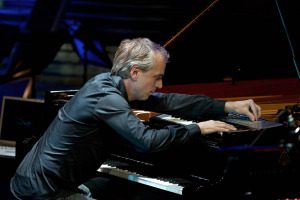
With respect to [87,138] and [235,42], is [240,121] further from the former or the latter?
[235,42]

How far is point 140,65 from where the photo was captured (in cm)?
337

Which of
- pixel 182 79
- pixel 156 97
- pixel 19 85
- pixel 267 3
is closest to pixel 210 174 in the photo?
pixel 156 97

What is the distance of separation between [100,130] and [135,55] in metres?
0.47

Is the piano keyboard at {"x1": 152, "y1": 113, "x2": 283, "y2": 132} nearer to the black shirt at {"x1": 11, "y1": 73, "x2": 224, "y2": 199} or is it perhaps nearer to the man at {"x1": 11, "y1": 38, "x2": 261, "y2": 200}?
the man at {"x1": 11, "y1": 38, "x2": 261, "y2": 200}

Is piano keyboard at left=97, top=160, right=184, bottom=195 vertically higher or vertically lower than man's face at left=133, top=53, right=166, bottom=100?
lower

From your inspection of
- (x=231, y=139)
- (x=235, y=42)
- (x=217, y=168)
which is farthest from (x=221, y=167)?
(x=235, y=42)

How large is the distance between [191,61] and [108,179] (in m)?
1.38

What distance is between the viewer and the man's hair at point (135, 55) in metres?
3.37

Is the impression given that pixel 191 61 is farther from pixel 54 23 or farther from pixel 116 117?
pixel 54 23

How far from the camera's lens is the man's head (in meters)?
3.37

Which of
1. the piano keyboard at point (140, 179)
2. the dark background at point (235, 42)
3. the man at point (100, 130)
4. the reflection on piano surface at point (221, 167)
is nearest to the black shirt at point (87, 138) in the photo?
the man at point (100, 130)

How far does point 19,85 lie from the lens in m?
9.45

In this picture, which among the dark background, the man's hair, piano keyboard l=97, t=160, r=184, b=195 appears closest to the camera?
the man's hair

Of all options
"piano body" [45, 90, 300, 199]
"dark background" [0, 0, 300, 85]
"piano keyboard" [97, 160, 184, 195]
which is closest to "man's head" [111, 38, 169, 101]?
"piano body" [45, 90, 300, 199]
